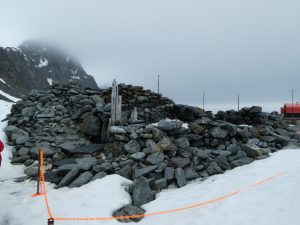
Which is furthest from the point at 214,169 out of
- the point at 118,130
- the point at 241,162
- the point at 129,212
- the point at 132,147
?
the point at 118,130

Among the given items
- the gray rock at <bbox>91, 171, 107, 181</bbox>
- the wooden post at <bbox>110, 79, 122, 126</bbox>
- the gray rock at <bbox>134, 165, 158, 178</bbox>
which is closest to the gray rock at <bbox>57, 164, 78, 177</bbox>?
the gray rock at <bbox>91, 171, 107, 181</bbox>

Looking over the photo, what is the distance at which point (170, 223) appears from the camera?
20.5ft

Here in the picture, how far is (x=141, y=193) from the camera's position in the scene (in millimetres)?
7703

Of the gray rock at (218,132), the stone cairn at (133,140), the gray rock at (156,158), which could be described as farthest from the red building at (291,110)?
the gray rock at (156,158)

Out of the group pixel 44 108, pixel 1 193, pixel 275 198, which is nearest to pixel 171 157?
pixel 275 198

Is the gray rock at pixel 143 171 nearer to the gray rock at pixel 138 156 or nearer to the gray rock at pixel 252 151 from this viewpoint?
the gray rock at pixel 138 156

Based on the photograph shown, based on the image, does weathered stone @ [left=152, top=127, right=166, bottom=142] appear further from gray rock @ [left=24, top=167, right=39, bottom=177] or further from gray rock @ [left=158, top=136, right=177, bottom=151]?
gray rock @ [left=24, top=167, right=39, bottom=177]

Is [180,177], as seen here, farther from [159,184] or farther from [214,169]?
[214,169]

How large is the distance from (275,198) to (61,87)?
12.7 m

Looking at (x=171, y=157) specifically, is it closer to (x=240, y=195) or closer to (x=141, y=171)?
(x=141, y=171)

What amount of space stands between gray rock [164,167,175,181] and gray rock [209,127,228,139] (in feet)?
9.13

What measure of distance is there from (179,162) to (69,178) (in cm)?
349

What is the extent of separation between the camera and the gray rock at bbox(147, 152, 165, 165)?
9.19 meters

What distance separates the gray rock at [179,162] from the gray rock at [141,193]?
1.52 metres
